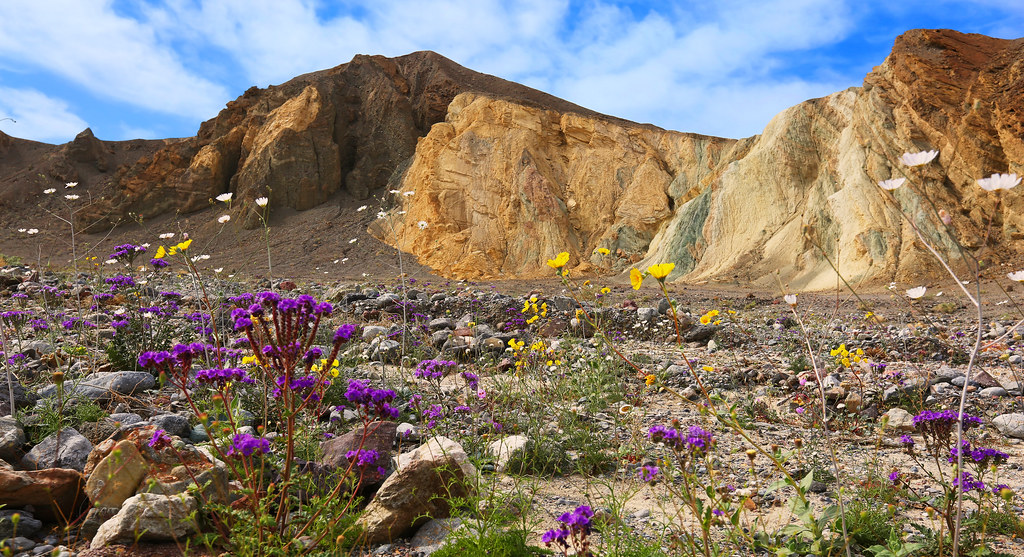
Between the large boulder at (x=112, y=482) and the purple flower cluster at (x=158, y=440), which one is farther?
the large boulder at (x=112, y=482)

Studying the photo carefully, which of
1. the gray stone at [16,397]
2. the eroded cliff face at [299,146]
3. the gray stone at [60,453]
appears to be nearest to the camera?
the gray stone at [60,453]

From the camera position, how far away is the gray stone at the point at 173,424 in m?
3.73

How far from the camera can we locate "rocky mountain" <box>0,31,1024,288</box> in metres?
19.4

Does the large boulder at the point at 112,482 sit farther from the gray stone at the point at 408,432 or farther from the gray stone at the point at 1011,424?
the gray stone at the point at 1011,424

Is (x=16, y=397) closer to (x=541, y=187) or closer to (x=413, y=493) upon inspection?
(x=413, y=493)

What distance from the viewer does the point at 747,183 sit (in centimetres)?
2478

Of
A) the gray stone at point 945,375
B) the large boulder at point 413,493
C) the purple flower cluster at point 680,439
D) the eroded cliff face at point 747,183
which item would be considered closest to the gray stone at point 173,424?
the large boulder at point 413,493

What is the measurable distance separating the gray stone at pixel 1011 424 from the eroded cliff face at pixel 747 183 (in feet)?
27.9

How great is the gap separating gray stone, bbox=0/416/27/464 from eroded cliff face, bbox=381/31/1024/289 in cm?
985

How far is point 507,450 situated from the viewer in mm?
3643

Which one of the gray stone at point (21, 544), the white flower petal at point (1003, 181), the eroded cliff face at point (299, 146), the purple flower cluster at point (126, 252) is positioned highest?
the eroded cliff face at point (299, 146)

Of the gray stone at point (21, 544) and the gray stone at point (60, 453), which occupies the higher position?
the gray stone at point (60, 453)

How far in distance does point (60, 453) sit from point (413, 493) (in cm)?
214

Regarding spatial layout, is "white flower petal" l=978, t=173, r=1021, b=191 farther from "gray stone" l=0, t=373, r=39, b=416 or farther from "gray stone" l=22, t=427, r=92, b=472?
"gray stone" l=0, t=373, r=39, b=416
